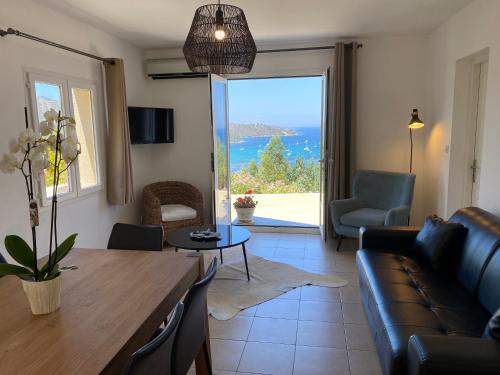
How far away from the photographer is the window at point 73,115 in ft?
10.5

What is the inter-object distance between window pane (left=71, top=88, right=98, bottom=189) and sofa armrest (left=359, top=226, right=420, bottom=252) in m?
2.78

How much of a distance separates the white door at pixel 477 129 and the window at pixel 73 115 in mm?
3817

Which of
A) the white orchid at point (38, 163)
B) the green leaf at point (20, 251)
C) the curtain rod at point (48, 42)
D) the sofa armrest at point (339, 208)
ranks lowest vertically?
the sofa armrest at point (339, 208)

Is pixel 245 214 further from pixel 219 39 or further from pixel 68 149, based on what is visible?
pixel 68 149

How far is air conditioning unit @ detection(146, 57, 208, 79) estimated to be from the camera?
509 cm

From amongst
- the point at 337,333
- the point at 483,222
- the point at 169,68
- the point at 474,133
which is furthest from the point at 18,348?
the point at 169,68

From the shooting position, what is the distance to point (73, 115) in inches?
145

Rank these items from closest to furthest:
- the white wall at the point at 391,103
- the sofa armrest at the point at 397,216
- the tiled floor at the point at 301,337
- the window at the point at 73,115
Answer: the tiled floor at the point at 301,337 → the window at the point at 73,115 → the sofa armrest at the point at 397,216 → the white wall at the point at 391,103

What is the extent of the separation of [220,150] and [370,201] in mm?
1984

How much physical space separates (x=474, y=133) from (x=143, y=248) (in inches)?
130

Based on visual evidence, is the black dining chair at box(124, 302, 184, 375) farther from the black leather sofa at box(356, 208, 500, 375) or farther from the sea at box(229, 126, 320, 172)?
the sea at box(229, 126, 320, 172)

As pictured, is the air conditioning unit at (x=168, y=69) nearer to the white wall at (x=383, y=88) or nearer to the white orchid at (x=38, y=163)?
the white wall at (x=383, y=88)

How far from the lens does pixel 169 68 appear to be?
16.9ft

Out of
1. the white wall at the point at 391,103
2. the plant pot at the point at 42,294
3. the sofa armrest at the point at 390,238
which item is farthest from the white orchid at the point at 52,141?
the white wall at the point at 391,103
